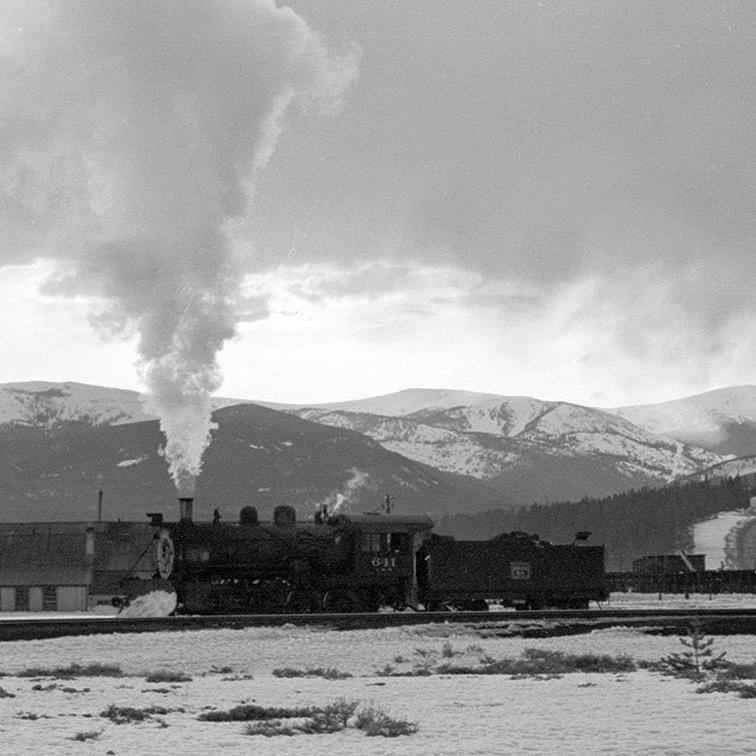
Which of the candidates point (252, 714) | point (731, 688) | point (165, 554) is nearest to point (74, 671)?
point (252, 714)

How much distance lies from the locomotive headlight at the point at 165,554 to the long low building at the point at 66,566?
32264 mm

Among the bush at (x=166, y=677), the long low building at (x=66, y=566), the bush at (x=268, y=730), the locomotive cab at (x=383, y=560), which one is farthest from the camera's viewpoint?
the long low building at (x=66, y=566)

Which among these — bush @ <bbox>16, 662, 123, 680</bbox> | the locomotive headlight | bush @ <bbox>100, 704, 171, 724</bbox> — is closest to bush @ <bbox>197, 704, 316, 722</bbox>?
bush @ <bbox>100, 704, 171, 724</bbox>

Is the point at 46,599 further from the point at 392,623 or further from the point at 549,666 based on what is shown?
the point at 549,666

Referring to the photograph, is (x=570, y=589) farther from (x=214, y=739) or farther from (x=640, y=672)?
(x=214, y=739)

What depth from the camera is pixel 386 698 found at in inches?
764

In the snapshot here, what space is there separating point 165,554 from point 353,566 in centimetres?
617

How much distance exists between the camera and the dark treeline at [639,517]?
16525cm

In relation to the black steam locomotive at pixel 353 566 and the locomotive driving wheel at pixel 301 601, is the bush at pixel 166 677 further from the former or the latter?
the locomotive driving wheel at pixel 301 601

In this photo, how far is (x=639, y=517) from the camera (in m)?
172

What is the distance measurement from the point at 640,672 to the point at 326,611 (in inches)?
699

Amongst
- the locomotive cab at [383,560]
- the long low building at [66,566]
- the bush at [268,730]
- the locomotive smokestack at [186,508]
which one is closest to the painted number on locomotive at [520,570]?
the locomotive cab at [383,560]

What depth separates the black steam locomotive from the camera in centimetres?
3875

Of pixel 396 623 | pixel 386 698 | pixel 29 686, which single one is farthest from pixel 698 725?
pixel 396 623
